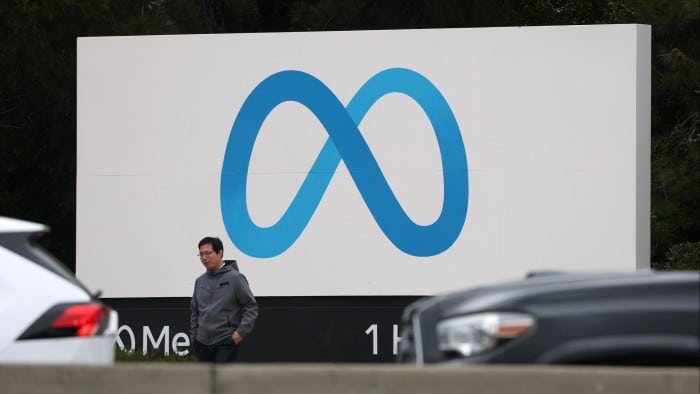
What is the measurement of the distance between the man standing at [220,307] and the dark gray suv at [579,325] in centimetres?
651

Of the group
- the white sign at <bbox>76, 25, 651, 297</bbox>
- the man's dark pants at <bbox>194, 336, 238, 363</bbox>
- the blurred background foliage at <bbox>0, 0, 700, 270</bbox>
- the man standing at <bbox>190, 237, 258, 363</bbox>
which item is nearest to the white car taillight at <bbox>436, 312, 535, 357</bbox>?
the man standing at <bbox>190, 237, 258, 363</bbox>

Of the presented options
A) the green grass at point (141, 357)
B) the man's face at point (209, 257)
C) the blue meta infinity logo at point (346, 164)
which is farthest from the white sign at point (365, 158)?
the man's face at point (209, 257)

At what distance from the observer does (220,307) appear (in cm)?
1352

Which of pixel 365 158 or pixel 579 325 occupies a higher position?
pixel 365 158

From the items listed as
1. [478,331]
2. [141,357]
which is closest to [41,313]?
[478,331]

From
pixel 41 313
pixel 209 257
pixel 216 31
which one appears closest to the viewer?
pixel 41 313

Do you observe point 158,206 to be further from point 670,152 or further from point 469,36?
point 670,152

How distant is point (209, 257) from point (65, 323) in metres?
5.63

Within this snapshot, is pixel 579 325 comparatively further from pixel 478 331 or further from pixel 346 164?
pixel 346 164

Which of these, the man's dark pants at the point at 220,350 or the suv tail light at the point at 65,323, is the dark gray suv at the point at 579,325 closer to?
the suv tail light at the point at 65,323

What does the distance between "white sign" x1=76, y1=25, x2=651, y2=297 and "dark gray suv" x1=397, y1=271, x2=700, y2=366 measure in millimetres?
9929

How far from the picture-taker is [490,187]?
17.1m

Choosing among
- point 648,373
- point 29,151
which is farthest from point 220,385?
point 29,151

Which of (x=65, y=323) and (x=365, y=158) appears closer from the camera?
(x=65, y=323)
